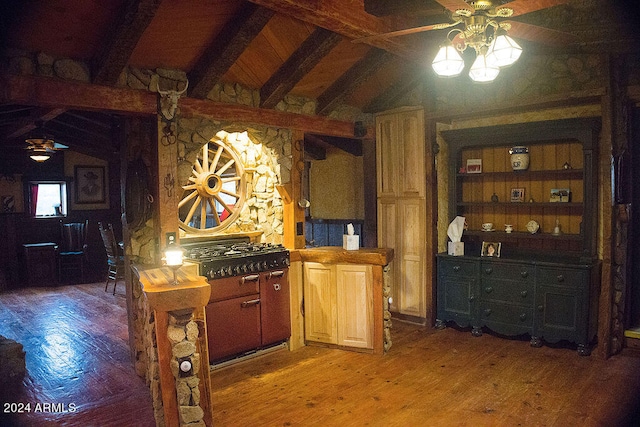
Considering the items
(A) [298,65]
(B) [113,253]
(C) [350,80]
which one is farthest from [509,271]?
(B) [113,253]

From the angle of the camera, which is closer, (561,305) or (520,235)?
(561,305)

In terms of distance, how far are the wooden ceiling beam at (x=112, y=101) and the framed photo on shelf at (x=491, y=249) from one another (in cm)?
241

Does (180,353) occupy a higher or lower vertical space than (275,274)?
lower

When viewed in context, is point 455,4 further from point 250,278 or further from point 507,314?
point 507,314

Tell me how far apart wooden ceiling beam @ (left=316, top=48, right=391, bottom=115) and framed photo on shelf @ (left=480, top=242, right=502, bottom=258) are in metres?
2.23

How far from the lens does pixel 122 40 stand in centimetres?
338

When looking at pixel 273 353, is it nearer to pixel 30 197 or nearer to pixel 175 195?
pixel 175 195

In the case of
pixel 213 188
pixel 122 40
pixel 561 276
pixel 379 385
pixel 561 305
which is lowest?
pixel 379 385

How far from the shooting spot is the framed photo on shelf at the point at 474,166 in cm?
543

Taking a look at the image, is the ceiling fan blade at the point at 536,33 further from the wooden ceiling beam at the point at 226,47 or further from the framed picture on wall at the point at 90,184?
the framed picture on wall at the point at 90,184

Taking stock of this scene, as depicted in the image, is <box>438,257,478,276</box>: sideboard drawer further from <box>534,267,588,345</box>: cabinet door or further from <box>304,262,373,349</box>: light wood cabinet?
<box>304,262,373,349</box>: light wood cabinet

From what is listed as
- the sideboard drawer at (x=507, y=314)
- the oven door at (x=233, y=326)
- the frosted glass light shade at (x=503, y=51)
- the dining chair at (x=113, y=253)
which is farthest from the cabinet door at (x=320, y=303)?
the dining chair at (x=113, y=253)

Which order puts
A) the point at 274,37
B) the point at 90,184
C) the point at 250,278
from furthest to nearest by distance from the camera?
the point at 90,184 < the point at 250,278 < the point at 274,37

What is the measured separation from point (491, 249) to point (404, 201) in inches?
43.5
